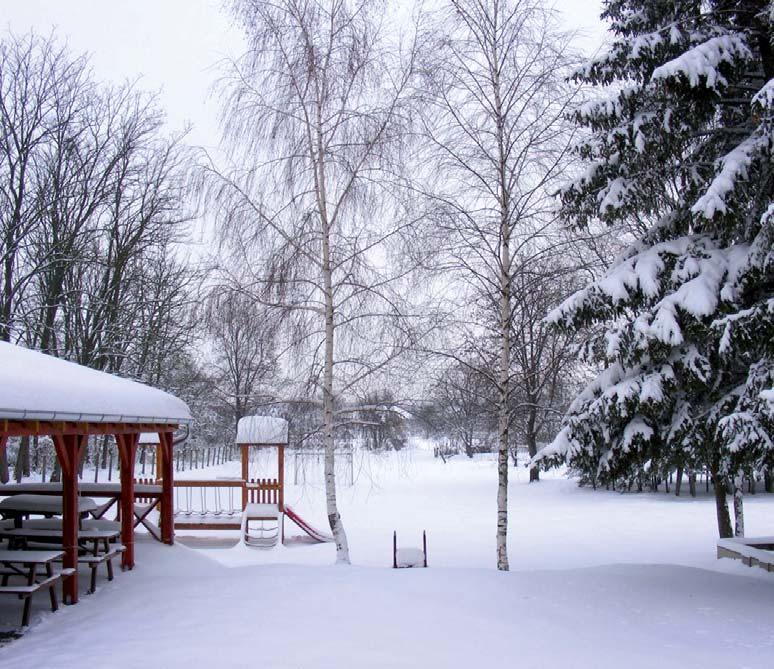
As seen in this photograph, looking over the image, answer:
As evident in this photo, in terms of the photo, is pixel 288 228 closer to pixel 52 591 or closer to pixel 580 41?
pixel 580 41

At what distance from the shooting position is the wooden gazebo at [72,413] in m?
6.38

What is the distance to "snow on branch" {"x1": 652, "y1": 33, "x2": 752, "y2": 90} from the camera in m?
6.98

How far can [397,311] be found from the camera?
1066 centimetres

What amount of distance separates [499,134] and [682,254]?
12.5 feet

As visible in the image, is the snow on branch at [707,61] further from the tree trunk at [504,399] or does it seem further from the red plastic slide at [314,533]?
the red plastic slide at [314,533]

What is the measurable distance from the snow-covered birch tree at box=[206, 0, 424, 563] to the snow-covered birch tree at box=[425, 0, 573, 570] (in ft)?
2.18

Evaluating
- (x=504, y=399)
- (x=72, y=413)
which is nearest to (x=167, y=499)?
(x=72, y=413)

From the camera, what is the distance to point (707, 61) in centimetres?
713

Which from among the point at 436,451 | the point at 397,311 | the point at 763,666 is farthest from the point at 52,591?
the point at 436,451

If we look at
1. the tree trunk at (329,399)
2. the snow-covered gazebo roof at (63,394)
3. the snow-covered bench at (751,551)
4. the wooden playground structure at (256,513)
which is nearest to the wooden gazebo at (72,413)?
the snow-covered gazebo roof at (63,394)

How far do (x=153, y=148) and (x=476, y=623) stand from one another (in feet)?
68.9

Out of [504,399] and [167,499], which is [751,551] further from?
[167,499]

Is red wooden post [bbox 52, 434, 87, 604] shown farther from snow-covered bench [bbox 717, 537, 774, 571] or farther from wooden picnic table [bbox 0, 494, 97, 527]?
snow-covered bench [bbox 717, 537, 774, 571]

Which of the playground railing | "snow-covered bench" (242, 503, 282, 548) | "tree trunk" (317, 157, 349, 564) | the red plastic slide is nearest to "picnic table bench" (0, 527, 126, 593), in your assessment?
"tree trunk" (317, 157, 349, 564)
